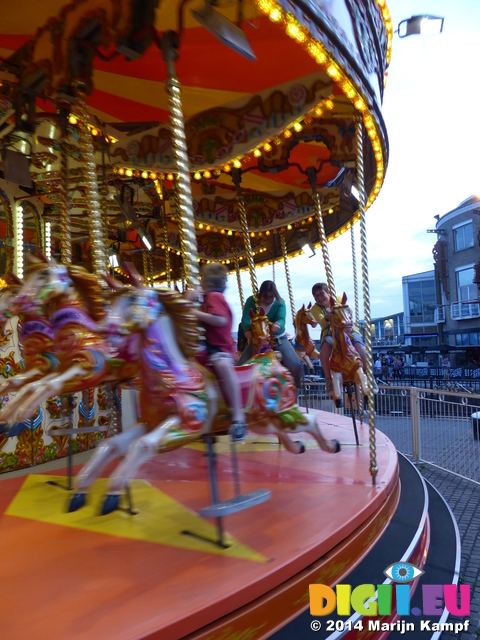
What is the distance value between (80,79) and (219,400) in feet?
9.06

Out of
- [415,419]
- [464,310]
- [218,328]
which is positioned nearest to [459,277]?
[464,310]

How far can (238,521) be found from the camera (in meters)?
3.08

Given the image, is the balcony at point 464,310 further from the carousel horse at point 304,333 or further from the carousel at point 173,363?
the carousel at point 173,363

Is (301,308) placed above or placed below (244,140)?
below

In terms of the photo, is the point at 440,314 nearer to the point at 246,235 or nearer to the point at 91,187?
the point at 246,235

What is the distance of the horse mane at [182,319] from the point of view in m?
2.75

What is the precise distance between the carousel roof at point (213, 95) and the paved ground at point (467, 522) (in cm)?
387

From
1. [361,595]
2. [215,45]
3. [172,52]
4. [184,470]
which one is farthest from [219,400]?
[215,45]

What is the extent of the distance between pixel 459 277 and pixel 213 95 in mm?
28915

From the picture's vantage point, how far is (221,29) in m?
2.75

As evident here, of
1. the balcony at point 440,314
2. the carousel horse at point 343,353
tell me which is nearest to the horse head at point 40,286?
the carousel horse at point 343,353

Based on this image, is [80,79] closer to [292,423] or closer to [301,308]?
[292,423]

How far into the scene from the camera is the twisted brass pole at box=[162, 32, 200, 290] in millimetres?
2881

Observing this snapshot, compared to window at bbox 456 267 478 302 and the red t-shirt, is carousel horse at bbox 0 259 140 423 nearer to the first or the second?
the red t-shirt
